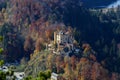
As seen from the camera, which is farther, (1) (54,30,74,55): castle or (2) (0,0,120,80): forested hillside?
(2) (0,0,120,80): forested hillside

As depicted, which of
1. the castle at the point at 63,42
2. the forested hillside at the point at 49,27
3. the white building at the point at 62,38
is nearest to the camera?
the castle at the point at 63,42

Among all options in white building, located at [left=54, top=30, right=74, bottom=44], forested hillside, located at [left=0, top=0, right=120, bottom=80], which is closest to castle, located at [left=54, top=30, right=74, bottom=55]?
white building, located at [left=54, top=30, right=74, bottom=44]

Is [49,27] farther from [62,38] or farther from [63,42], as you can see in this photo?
[63,42]

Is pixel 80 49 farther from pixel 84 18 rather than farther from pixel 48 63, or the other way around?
pixel 84 18

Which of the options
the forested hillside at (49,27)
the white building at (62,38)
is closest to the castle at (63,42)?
the white building at (62,38)

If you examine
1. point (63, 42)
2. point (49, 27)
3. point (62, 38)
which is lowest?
point (63, 42)

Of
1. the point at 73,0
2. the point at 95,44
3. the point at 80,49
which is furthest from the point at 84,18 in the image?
the point at 80,49

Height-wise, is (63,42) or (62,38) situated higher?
(62,38)

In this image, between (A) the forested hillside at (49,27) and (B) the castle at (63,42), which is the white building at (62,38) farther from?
(A) the forested hillside at (49,27)

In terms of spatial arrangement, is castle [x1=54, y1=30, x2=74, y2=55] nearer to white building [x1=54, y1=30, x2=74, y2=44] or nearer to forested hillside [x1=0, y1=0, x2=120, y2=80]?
white building [x1=54, y1=30, x2=74, y2=44]

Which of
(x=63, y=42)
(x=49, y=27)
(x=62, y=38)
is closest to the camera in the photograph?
(x=63, y=42)

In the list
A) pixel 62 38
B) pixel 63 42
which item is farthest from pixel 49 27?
pixel 63 42
